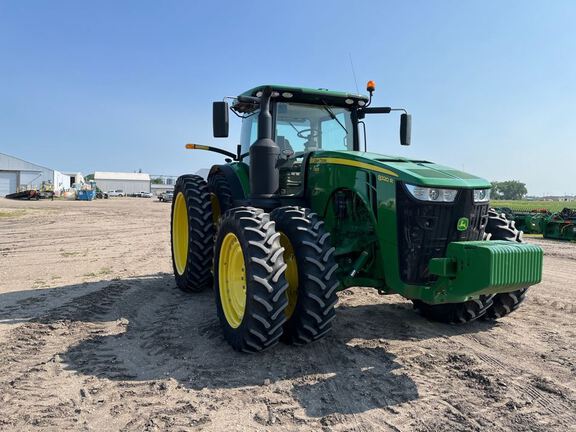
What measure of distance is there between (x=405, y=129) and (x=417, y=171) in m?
2.20

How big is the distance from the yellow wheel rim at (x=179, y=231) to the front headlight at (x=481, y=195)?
14.8 feet

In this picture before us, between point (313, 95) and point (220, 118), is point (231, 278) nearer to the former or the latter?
point (220, 118)

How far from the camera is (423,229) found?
402 cm

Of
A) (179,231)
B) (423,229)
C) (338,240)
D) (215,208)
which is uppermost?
(215,208)

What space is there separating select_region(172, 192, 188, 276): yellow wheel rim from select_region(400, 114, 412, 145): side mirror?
11.3 feet

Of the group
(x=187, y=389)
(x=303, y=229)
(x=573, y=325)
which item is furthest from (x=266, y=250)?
(x=573, y=325)

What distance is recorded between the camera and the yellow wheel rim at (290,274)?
4.27 meters

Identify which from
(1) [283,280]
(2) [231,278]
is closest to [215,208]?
(2) [231,278]

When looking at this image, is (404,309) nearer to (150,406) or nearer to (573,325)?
(573,325)

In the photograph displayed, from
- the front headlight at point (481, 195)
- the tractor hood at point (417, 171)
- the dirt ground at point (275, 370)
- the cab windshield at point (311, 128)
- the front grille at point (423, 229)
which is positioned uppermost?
the cab windshield at point (311, 128)

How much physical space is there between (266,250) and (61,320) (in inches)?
108

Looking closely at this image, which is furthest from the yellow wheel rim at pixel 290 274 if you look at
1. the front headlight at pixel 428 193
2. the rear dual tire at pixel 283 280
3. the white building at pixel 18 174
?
the white building at pixel 18 174

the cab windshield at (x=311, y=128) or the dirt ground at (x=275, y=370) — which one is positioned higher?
the cab windshield at (x=311, y=128)

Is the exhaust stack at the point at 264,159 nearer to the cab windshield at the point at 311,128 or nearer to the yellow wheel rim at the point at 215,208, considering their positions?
the cab windshield at the point at 311,128
